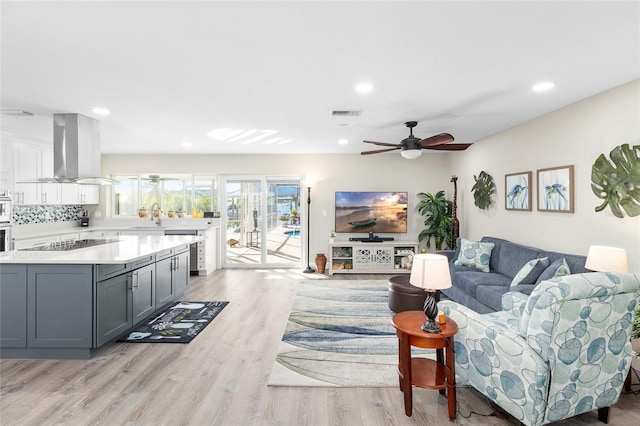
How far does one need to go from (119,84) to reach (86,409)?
2697mm

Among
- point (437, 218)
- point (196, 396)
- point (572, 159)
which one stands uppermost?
point (572, 159)

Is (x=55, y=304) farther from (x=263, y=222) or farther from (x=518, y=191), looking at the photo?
(x=518, y=191)

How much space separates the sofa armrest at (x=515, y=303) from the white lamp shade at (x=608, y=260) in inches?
27.0

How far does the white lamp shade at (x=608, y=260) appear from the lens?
2.83 metres

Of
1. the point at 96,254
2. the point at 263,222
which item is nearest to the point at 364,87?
the point at 96,254

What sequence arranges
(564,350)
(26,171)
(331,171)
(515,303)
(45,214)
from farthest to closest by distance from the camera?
1. (331,171)
2. (45,214)
3. (26,171)
4. (515,303)
5. (564,350)

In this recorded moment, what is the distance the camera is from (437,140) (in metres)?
3.99

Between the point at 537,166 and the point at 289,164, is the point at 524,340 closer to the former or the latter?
the point at 537,166

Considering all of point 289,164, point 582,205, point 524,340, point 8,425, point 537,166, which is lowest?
point 8,425

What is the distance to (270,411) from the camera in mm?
2350

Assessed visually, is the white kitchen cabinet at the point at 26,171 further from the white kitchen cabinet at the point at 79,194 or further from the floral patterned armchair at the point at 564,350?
the floral patterned armchair at the point at 564,350

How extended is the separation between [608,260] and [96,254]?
4.81 meters

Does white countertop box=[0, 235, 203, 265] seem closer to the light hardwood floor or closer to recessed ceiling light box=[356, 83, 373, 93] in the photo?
the light hardwood floor

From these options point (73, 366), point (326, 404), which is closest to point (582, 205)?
point (326, 404)
